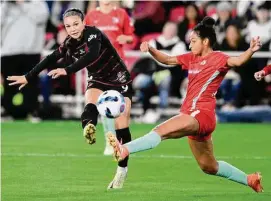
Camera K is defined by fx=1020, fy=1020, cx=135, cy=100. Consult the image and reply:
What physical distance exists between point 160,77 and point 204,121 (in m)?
11.5

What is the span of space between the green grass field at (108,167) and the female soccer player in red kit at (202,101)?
0.98ft

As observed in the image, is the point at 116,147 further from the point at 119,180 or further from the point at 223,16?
the point at 223,16

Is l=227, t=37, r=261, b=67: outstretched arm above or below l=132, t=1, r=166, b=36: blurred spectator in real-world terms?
above

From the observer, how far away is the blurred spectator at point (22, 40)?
2194 cm

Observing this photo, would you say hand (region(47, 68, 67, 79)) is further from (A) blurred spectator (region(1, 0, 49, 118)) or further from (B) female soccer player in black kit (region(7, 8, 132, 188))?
(A) blurred spectator (region(1, 0, 49, 118))

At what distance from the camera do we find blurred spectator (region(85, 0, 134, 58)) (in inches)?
658

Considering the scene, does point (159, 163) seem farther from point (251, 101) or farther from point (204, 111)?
point (251, 101)

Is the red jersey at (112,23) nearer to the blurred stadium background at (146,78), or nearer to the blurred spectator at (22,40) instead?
the blurred stadium background at (146,78)

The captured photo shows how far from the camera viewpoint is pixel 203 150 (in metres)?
11.0

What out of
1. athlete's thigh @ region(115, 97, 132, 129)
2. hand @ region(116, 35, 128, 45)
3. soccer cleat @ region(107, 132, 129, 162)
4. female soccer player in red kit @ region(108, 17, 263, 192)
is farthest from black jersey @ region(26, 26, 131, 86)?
hand @ region(116, 35, 128, 45)

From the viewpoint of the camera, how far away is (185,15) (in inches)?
894

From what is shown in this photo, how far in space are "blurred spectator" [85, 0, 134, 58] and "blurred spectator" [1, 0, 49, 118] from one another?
17.1 ft

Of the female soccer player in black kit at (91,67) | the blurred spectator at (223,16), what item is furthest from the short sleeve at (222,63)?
the blurred spectator at (223,16)

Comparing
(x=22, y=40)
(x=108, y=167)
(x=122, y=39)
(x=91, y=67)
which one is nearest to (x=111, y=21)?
(x=122, y=39)
